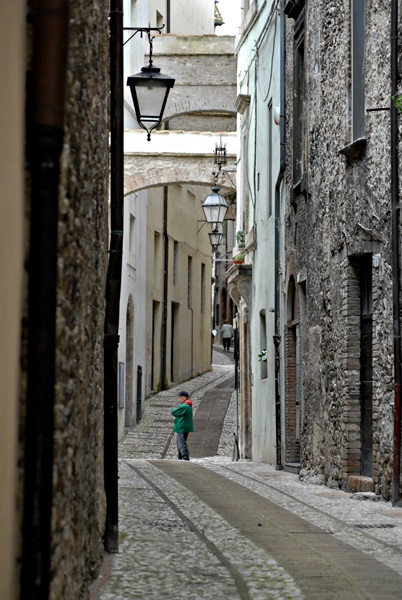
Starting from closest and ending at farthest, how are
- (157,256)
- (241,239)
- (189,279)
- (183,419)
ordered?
(183,419) < (241,239) < (157,256) < (189,279)

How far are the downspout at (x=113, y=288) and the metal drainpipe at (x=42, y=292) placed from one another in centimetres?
378

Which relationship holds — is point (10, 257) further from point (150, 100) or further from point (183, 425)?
point (183, 425)

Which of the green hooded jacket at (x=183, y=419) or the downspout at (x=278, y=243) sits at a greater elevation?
the downspout at (x=278, y=243)

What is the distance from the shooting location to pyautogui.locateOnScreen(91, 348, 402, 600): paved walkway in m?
6.95

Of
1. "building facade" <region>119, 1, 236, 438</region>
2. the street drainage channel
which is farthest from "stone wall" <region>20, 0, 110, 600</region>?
"building facade" <region>119, 1, 236, 438</region>

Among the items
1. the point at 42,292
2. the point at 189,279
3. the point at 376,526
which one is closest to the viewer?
the point at 42,292

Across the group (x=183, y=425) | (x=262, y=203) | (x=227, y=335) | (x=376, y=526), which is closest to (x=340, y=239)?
(x=376, y=526)

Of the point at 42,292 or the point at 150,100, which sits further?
the point at 150,100

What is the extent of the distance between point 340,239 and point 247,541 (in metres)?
6.53

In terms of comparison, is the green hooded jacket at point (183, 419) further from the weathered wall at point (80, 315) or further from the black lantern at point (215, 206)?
the weathered wall at point (80, 315)

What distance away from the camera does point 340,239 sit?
14.9m

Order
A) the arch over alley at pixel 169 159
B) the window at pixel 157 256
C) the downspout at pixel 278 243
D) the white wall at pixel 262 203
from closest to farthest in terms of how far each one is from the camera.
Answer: the downspout at pixel 278 243 < the white wall at pixel 262 203 < the arch over alley at pixel 169 159 < the window at pixel 157 256

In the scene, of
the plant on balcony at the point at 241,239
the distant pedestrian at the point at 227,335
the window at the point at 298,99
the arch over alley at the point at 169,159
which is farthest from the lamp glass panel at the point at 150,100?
the distant pedestrian at the point at 227,335

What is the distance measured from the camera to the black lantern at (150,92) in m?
11.8
